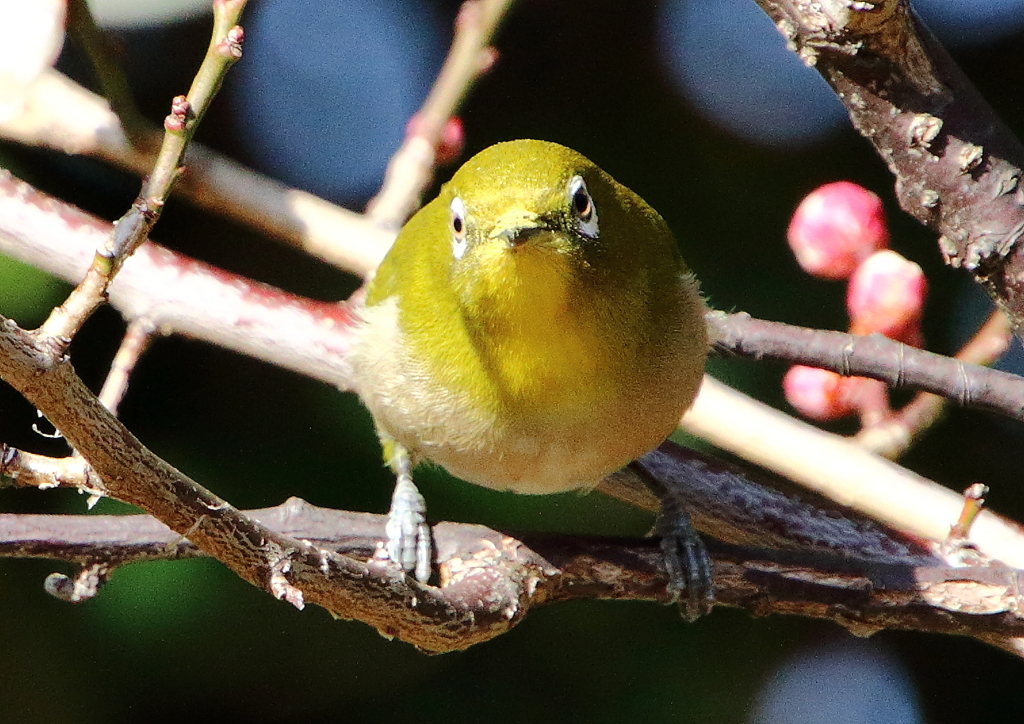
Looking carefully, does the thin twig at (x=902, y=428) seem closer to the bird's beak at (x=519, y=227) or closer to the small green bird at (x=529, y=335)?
the small green bird at (x=529, y=335)

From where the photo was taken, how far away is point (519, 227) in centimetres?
227

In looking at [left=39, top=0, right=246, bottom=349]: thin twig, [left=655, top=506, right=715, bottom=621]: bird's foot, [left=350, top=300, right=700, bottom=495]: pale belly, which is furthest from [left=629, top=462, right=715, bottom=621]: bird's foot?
[left=39, top=0, right=246, bottom=349]: thin twig

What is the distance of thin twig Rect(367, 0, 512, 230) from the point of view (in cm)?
293

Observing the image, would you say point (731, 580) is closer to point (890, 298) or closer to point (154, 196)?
point (890, 298)

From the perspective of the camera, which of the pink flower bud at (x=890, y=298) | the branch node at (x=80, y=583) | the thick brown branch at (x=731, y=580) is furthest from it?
the pink flower bud at (x=890, y=298)

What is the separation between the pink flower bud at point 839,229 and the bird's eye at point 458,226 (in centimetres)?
99

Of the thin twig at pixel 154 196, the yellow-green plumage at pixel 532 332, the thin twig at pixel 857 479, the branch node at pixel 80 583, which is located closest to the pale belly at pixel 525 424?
the yellow-green plumage at pixel 532 332

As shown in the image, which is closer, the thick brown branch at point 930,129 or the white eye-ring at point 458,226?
the thick brown branch at point 930,129

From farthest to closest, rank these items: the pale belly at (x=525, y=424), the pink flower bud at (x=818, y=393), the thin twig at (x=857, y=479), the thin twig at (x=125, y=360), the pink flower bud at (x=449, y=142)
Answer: the pink flower bud at (x=449, y=142), the pink flower bud at (x=818, y=393), the thin twig at (x=857, y=479), the pale belly at (x=525, y=424), the thin twig at (x=125, y=360)

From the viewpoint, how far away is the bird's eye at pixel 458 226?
244cm

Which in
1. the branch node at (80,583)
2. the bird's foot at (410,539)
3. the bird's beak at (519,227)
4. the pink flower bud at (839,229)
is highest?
the pink flower bud at (839,229)

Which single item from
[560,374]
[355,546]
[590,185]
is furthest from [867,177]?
[355,546]

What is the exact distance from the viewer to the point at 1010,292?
2096 mm

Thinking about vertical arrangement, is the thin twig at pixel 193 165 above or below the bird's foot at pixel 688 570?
above
